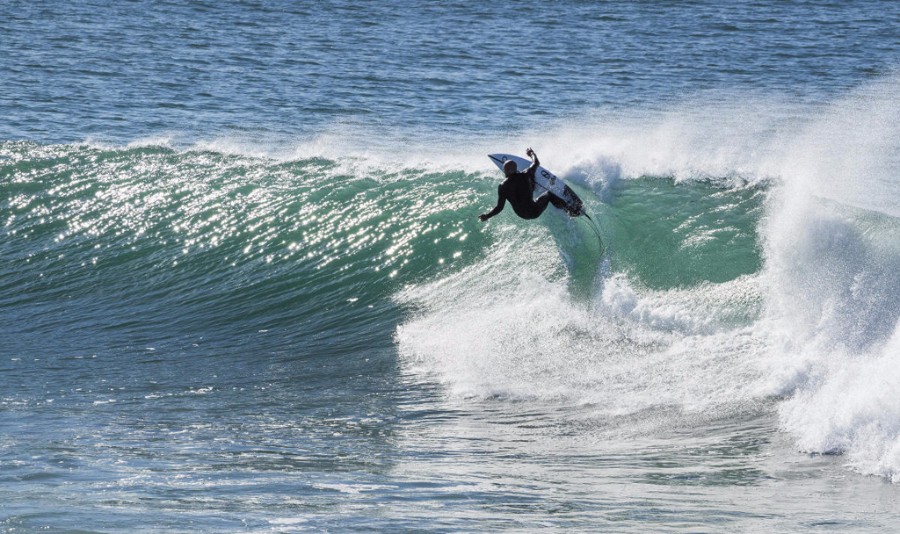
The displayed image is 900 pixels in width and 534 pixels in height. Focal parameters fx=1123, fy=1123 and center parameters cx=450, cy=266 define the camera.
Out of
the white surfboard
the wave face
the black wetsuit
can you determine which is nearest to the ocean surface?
the wave face

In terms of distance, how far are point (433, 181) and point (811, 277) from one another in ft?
23.3

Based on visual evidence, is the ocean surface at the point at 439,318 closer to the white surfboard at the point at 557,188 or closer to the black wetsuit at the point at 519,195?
the white surfboard at the point at 557,188

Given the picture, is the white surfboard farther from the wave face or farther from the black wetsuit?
the black wetsuit

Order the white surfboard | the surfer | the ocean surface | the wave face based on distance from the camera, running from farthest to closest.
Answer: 1. the white surfboard
2. the surfer
3. the wave face
4. the ocean surface

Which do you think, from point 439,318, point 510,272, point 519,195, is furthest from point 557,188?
point 439,318

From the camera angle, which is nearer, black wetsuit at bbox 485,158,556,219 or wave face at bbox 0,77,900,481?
wave face at bbox 0,77,900,481

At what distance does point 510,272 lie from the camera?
14.9 meters

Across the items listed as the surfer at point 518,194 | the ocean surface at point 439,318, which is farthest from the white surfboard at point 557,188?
the surfer at point 518,194

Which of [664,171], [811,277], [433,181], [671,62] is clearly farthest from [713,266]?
[671,62]

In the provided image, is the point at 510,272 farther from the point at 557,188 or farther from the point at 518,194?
the point at 518,194

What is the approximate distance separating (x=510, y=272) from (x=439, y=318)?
52.5 inches

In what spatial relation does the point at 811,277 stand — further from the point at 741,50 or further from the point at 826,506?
the point at 741,50

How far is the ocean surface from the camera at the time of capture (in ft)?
27.7

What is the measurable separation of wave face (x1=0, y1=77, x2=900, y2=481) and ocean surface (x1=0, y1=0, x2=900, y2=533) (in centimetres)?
5
